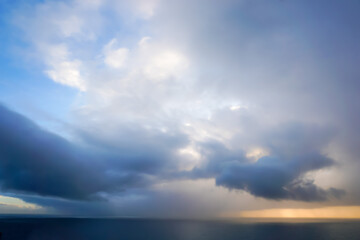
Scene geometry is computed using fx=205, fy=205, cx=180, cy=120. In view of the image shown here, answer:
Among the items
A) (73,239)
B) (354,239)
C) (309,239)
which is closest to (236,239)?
(309,239)

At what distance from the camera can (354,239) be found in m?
134

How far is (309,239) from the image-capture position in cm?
13538

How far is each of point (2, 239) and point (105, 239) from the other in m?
59.7

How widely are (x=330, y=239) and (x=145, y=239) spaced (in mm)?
120940

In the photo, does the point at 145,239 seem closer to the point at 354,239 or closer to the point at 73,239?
the point at 73,239

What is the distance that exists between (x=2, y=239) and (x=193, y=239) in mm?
114220

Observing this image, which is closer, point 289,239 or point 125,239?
point 125,239

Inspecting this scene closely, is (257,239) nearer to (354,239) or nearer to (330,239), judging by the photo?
(330,239)

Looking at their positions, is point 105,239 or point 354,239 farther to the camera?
point 354,239

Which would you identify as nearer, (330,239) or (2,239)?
(2,239)

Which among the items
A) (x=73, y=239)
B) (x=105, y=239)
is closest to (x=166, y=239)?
(x=105, y=239)

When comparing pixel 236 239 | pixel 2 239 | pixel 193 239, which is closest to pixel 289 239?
pixel 236 239

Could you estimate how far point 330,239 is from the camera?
135125 millimetres

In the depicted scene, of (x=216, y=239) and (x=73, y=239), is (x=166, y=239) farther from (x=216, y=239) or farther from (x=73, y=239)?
(x=73, y=239)
